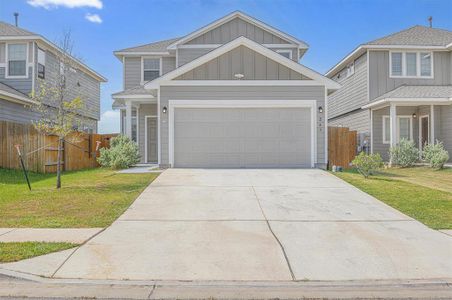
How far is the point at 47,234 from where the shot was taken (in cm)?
608

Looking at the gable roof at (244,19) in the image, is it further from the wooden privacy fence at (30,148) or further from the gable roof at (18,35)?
the wooden privacy fence at (30,148)

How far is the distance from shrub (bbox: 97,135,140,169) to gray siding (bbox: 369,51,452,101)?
12.2 meters

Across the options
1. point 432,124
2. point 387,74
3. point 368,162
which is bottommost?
point 368,162

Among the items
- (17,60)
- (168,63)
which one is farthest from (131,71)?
(17,60)

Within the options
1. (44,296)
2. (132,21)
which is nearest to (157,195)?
(44,296)

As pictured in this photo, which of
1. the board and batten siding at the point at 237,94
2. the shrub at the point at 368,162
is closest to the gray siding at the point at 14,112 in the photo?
the board and batten siding at the point at 237,94

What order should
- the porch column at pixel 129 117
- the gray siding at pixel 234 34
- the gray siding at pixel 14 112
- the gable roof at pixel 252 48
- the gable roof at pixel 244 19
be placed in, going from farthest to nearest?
1. the gray siding at pixel 234 34
2. the gable roof at pixel 244 19
3. the porch column at pixel 129 117
4. the gray siding at pixel 14 112
5. the gable roof at pixel 252 48

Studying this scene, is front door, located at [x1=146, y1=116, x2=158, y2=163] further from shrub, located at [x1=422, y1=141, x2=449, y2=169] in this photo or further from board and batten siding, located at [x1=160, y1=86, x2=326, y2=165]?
shrub, located at [x1=422, y1=141, x2=449, y2=169]

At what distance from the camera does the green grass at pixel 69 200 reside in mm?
6957

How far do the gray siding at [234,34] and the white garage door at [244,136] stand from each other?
5868mm

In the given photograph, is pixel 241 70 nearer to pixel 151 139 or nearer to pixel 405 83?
pixel 151 139

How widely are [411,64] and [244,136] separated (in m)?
11.1

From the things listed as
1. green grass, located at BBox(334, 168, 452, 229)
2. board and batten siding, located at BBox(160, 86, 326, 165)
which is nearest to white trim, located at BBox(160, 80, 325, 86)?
board and batten siding, located at BBox(160, 86, 326, 165)

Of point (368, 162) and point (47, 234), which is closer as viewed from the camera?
point (47, 234)
